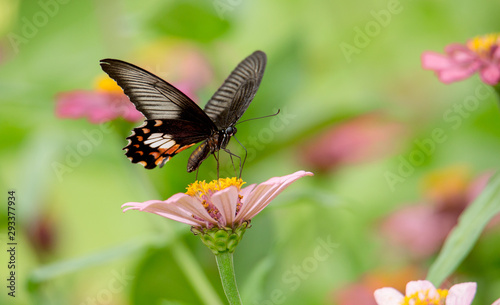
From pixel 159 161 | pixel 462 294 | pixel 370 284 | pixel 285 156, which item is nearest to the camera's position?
pixel 462 294

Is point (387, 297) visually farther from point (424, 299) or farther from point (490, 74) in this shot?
point (490, 74)

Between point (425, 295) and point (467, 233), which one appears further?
point (467, 233)

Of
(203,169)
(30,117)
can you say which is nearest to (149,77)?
(203,169)

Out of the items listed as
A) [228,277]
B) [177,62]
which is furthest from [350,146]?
[228,277]

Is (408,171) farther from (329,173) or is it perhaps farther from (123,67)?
(123,67)

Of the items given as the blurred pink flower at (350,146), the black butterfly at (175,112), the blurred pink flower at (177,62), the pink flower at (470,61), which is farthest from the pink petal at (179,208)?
the blurred pink flower at (177,62)

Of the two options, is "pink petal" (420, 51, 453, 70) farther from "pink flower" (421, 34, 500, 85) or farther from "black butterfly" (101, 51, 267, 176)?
"black butterfly" (101, 51, 267, 176)

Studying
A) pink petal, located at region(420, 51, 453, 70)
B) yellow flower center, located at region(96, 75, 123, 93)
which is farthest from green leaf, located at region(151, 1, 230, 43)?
pink petal, located at region(420, 51, 453, 70)

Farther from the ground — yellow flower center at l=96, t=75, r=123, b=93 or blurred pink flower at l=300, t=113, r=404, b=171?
yellow flower center at l=96, t=75, r=123, b=93
